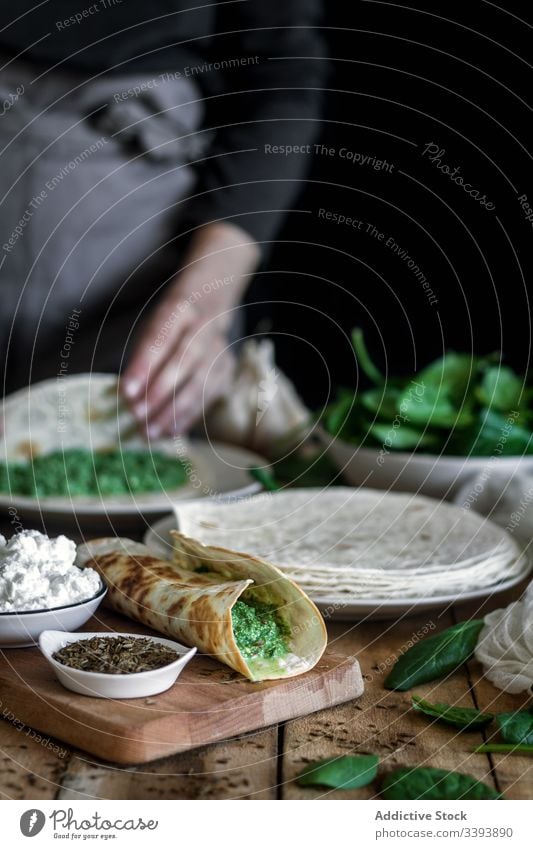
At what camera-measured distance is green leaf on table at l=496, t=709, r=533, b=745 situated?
3.97ft

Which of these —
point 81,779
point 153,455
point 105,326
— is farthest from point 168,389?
point 81,779

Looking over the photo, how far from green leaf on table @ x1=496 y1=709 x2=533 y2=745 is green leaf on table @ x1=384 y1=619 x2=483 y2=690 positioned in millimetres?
155

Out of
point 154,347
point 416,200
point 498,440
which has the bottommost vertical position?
point 154,347

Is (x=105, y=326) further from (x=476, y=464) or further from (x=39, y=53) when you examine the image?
(x=476, y=464)

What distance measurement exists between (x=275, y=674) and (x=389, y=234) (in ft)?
10.1

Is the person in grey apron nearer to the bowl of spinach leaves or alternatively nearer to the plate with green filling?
the plate with green filling

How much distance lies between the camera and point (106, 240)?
3014 millimetres

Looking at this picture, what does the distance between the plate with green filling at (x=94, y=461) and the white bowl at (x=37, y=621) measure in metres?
0.60

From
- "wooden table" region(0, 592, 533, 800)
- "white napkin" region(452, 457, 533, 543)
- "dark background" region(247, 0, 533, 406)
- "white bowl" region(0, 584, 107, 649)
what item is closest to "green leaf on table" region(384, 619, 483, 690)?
"wooden table" region(0, 592, 533, 800)

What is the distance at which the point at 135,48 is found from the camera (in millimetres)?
2803

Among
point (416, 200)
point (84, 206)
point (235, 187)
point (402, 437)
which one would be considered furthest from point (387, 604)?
A: point (416, 200)

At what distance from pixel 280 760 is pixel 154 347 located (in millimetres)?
1627

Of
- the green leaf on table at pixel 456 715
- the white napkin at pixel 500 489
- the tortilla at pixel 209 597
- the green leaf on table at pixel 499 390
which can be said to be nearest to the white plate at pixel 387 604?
the tortilla at pixel 209 597

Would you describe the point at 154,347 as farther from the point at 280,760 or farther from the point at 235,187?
the point at 280,760
